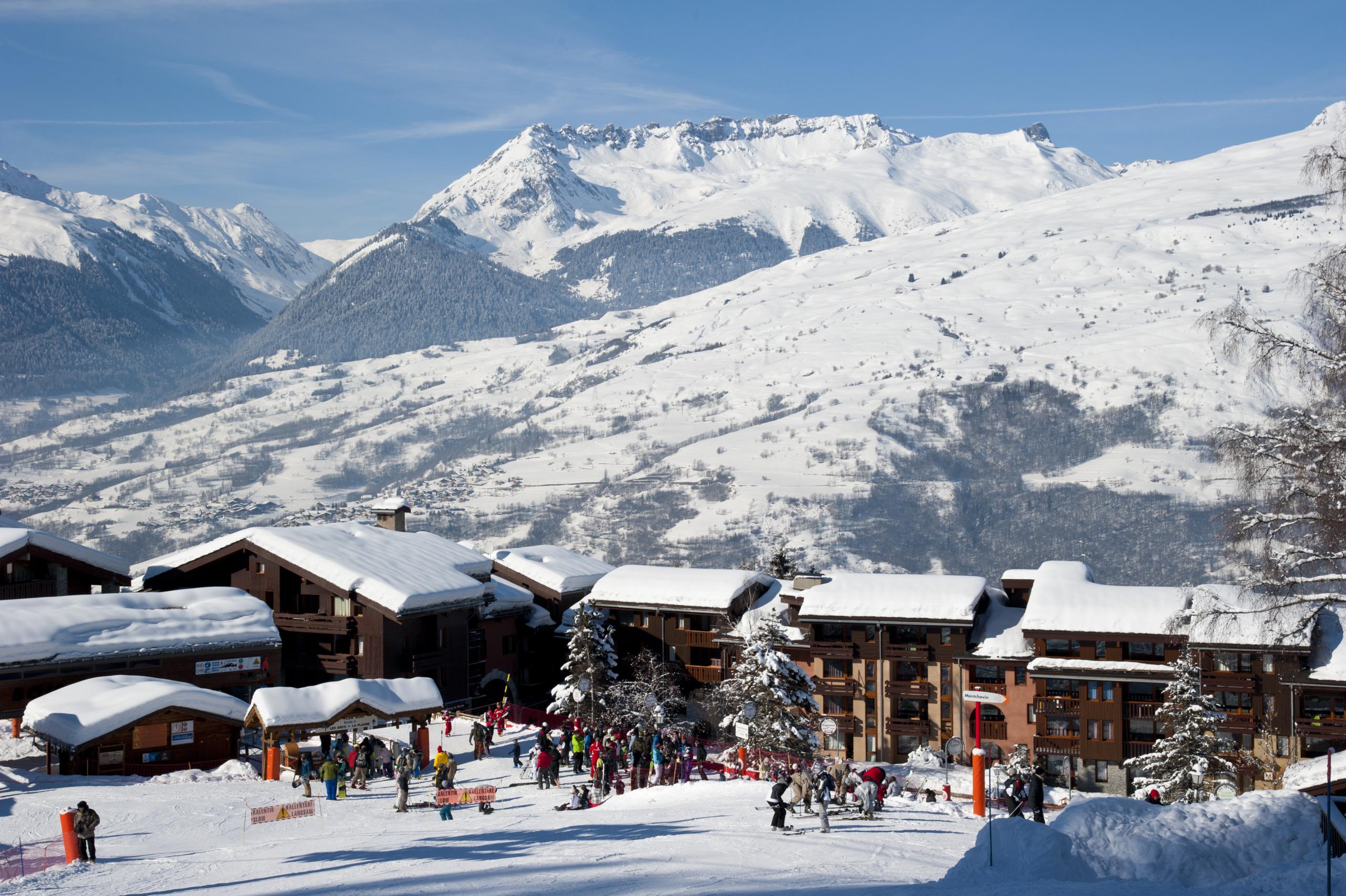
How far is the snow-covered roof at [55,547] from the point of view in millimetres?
51438

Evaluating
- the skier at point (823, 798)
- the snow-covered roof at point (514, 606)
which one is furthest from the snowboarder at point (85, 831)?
the snow-covered roof at point (514, 606)

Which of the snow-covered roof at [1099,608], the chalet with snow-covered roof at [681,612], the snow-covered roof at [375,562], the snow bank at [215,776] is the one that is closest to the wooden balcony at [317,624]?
the snow-covered roof at [375,562]

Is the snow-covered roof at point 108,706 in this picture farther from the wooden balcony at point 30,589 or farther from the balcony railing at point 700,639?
the balcony railing at point 700,639

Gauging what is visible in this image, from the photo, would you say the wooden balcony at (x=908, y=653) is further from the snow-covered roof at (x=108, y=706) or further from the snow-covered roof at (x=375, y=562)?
the snow-covered roof at (x=108, y=706)

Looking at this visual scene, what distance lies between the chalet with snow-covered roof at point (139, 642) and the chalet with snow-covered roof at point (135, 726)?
15.0 feet

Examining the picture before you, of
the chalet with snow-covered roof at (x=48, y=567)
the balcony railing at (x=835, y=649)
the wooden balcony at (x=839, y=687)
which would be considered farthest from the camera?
the wooden balcony at (x=839, y=687)

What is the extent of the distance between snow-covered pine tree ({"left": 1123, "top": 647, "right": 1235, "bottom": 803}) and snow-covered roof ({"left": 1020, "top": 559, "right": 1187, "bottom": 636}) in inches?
311

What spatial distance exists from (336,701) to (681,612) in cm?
2841

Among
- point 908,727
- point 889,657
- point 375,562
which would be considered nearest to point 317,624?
point 375,562

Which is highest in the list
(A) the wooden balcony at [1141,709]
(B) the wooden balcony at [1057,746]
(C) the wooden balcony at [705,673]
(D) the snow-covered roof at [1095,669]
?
(D) the snow-covered roof at [1095,669]

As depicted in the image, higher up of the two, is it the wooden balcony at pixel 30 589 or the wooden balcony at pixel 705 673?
the wooden balcony at pixel 30 589

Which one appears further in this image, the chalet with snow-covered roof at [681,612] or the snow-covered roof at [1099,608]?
the chalet with snow-covered roof at [681,612]

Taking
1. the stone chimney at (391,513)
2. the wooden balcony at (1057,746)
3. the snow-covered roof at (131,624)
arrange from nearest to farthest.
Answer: the snow-covered roof at (131,624), the wooden balcony at (1057,746), the stone chimney at (391,513)

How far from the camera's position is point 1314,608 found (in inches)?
727
